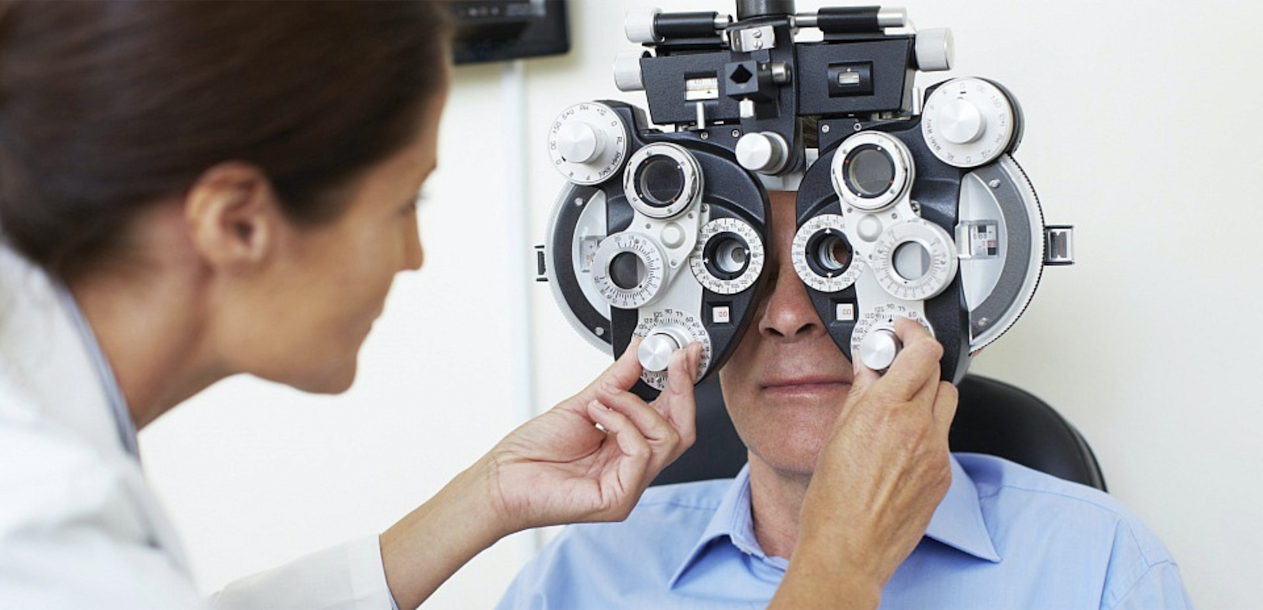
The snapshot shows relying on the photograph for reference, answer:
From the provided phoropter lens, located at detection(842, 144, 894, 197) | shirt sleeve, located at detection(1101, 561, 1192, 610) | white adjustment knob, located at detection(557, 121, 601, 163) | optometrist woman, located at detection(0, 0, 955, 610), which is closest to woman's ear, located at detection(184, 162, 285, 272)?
optometrist woman, located at detection(0, 0, 955, 610)

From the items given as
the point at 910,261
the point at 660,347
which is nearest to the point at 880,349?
the point at 910,261

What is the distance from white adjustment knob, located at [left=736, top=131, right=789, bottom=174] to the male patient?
76mm

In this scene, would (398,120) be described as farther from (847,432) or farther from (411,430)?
(411,430)

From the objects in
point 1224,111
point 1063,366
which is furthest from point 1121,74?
point 1063,366

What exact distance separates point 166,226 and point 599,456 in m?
0.49

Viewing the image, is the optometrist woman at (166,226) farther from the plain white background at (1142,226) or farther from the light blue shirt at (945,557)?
Result: the plain white background at (1142,226)

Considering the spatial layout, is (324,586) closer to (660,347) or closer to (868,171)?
(660,347)

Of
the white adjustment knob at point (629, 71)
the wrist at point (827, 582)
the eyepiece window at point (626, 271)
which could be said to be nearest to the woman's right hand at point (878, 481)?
the wrist at point (827, 582)

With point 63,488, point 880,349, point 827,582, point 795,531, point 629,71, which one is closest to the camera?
point 63,488

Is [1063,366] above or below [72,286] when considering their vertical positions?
below

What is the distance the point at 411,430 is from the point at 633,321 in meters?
0.70

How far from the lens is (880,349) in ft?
3.17

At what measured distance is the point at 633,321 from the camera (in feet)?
3.51

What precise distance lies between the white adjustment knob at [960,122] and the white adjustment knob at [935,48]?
0.06 metres
